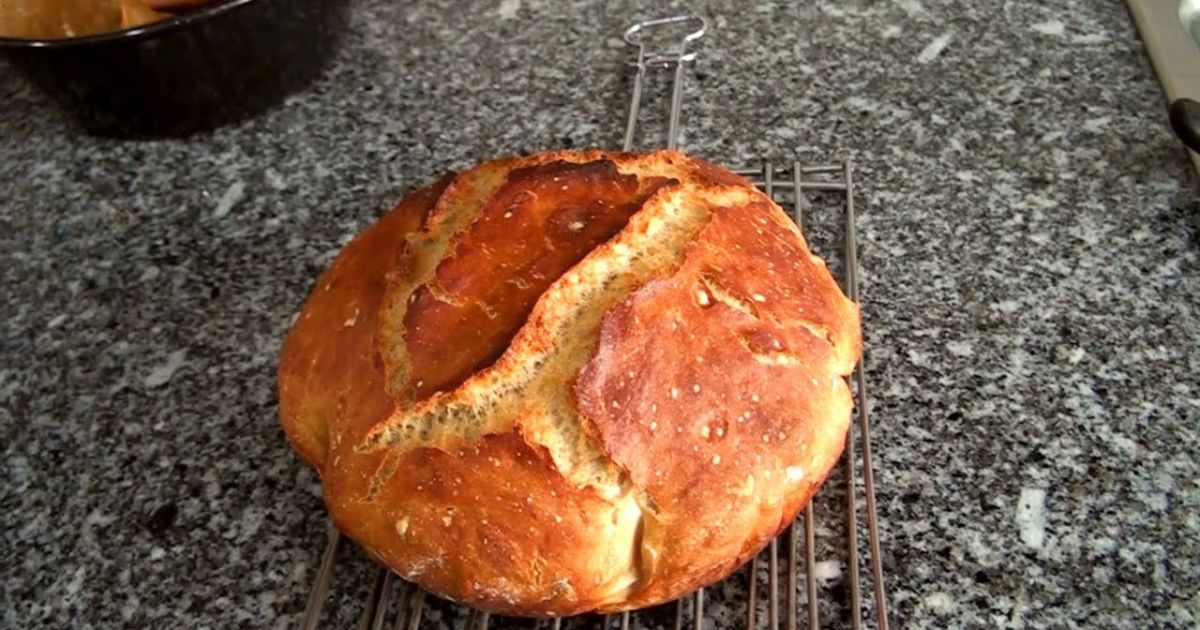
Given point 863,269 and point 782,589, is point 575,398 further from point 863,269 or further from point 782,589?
point 863,269

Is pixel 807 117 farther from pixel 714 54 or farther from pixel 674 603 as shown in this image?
pixel 674 603

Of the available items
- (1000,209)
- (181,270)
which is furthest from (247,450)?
(1000,209)

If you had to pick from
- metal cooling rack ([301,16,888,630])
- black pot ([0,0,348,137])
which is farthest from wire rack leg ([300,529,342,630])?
black pot ([0,0,348,137])

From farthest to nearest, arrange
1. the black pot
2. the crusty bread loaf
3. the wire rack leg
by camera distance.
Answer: the black pot
the wire rack leg
the crusty bread loaf

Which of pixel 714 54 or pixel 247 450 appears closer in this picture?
pixel 247 450

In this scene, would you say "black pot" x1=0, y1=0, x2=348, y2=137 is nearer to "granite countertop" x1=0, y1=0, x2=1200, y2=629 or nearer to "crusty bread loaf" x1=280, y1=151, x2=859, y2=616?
"granite countertop" x1=0, y1=0, x2=1200, y2=629

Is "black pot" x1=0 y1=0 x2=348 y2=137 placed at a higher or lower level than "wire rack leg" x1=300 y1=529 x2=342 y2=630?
higher
